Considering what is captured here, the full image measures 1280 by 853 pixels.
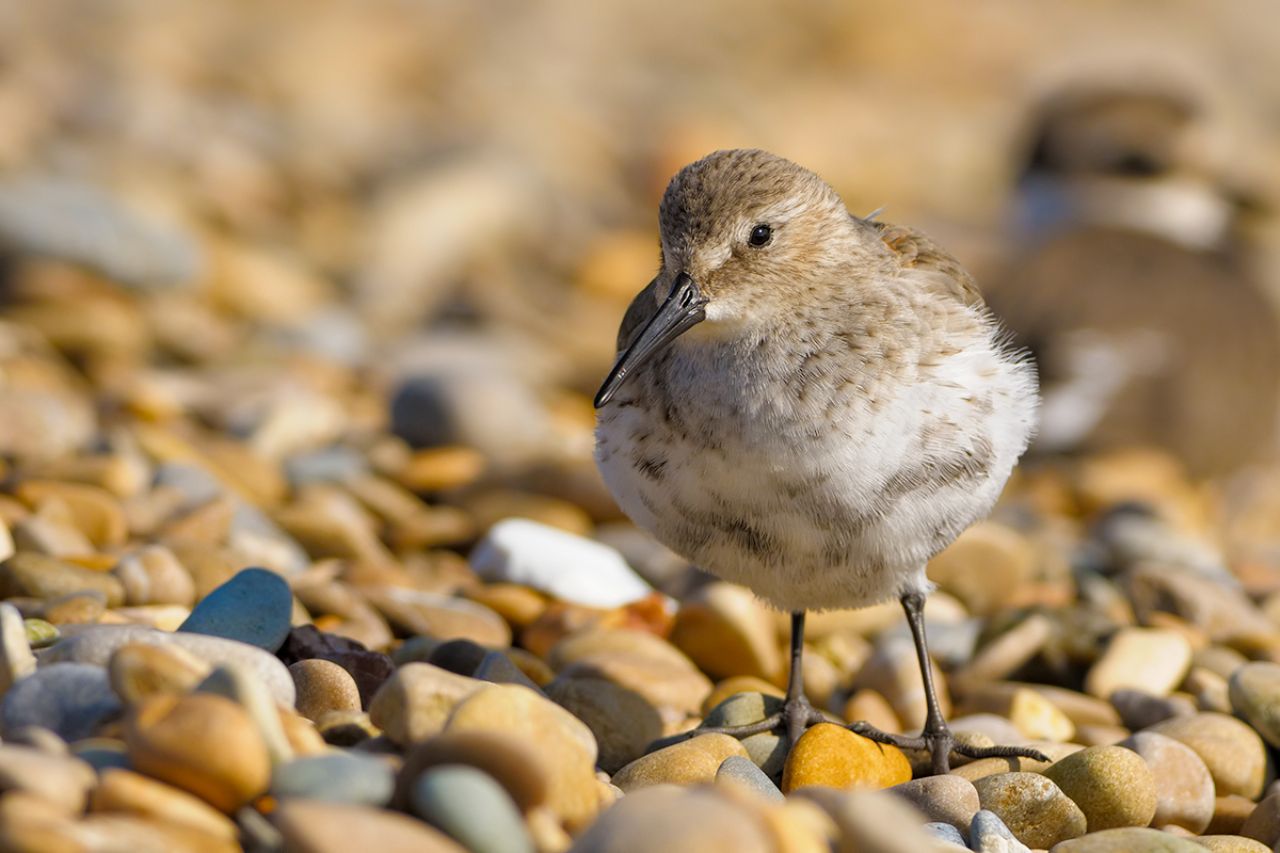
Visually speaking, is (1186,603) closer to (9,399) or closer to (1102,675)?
(1102,675)

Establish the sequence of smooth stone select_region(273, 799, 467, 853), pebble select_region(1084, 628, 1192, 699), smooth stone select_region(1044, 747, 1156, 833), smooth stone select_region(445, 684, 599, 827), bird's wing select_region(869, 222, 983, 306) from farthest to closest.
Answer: pebble select_region(1084, 628, 1192, 699), bird's wing select_region(869, 222, 983, 306), smooth stone select_region(1044, 747, 1156, 833), smooth stone select_region(445, 684, 599, 827), smooth stone select_region(273, 799, 467, 853)

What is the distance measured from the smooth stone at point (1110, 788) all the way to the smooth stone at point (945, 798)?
30 cm

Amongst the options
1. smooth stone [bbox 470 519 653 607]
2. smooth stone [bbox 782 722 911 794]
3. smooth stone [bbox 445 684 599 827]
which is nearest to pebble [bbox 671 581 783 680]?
smooth stone [bbox 470 519 653 607]

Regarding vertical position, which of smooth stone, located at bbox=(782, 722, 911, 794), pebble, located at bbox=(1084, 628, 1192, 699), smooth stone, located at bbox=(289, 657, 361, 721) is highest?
pebble, located at bbox=(1084, 628, 1192, 699)

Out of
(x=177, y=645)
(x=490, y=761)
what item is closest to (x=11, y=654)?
(x=177, y=645)

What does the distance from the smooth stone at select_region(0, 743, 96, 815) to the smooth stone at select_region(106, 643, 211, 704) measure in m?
0.29

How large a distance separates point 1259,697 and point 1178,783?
547 millimetres

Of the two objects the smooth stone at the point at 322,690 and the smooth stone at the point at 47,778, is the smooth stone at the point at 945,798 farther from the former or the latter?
the smooth stone at the point at 47,778

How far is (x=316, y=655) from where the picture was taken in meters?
3.94

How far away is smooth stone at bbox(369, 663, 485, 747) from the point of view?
3.18 meters

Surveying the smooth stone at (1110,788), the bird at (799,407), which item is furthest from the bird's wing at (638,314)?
the smooth stone at (1110,788)

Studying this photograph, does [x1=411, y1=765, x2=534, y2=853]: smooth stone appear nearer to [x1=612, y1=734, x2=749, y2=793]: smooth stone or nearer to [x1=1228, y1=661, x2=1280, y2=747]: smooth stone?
[x1=612, y1=734, x2=749, y2=793]: smooth stone

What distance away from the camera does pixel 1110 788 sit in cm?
377

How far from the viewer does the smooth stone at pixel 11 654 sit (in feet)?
10.8
